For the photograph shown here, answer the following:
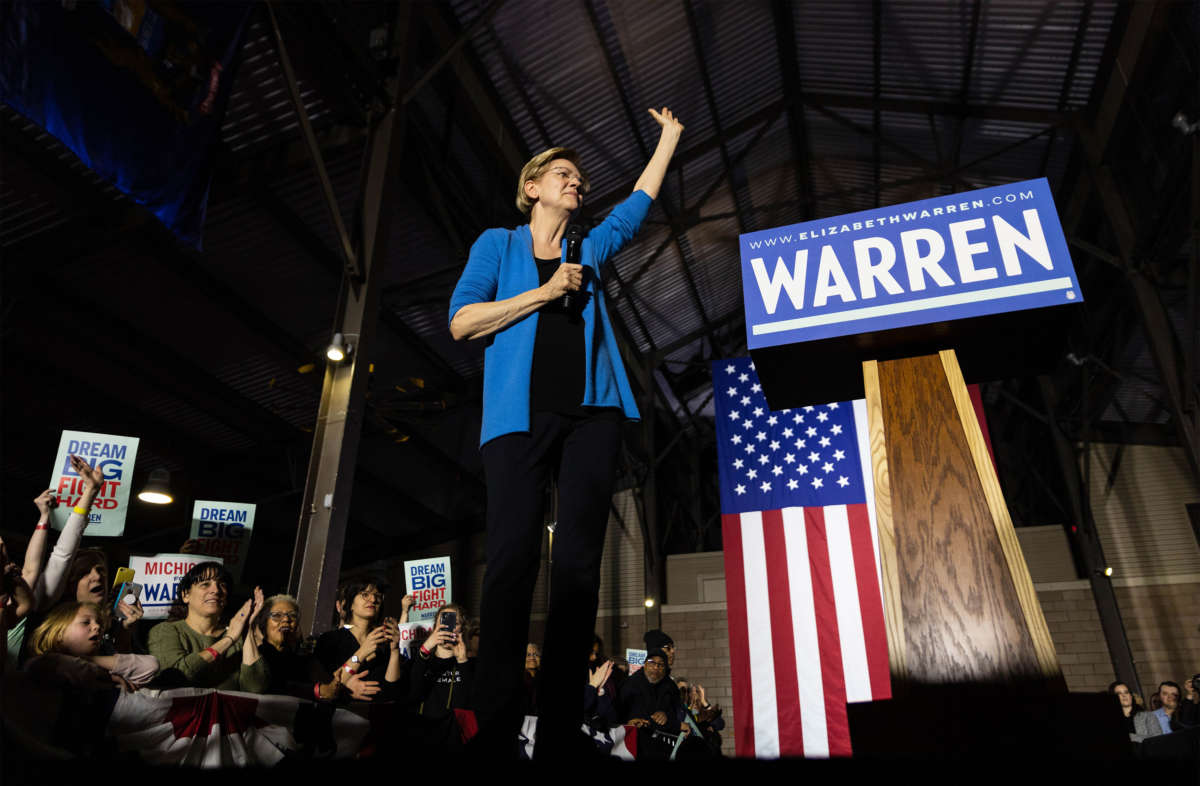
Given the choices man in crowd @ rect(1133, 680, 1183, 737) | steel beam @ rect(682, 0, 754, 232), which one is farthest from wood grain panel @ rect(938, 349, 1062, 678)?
steel beam @ rect(682, 0, 754, 232)

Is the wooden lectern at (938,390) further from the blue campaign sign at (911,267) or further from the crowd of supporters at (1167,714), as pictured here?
the crowd of supporters at (1167,714)

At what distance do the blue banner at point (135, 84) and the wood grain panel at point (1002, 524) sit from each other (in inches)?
176

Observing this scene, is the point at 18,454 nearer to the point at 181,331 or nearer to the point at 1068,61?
the point at 181,331

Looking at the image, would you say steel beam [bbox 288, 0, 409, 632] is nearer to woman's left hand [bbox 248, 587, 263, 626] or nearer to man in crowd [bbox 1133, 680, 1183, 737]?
woman's left hand [bbox 248, 587, 263, 626]

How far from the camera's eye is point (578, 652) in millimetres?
1220

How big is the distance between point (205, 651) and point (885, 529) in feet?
9.01

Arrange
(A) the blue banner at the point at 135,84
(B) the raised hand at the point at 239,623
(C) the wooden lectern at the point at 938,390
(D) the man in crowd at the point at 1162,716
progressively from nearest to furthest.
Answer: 1. (C) the wooden lectern at the point at 938,390
2. (B) the raised hand at the point at 239,623
3. (A) the blue banner at the point at 135,84
4. (D) the man in crowd at the point at 1162,716

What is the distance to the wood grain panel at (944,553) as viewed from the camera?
1063 mm

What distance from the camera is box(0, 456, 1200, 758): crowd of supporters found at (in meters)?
2.09

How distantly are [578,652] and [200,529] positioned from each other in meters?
5.07

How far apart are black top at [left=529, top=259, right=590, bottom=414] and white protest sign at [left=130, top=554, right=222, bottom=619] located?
13.6 feet

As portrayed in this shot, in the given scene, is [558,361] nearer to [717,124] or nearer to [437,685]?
[437,685]

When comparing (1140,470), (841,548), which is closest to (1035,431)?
(1140,470)

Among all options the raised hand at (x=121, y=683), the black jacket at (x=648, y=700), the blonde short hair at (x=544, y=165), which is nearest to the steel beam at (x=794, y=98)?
the black jacket at (x=648, y=700)
